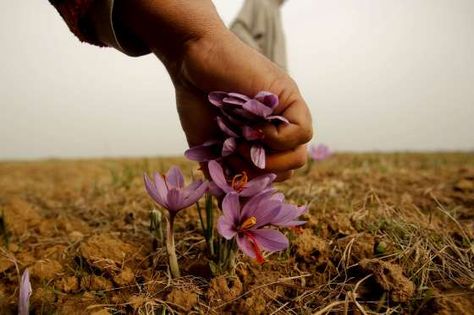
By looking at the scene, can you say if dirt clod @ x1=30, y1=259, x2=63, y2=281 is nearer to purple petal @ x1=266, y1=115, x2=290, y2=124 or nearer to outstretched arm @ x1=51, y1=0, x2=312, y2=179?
outstretched arm @ x1=51, y1=0, x2=312, y2=179

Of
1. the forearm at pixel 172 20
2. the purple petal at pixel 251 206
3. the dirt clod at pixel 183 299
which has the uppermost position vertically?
the forearm at pixel 172 20

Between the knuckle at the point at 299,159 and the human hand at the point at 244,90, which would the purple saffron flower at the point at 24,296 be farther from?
the knuckle at the point at 299,159

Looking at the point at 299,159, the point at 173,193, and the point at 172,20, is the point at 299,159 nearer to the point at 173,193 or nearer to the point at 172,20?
the point at 173,193

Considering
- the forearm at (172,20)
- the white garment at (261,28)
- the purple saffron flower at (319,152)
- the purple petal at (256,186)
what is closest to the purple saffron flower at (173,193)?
the purple petal at (256,186)

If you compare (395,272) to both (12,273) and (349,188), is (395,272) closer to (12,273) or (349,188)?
(12,273)

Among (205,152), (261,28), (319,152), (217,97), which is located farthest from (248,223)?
(261,28)
